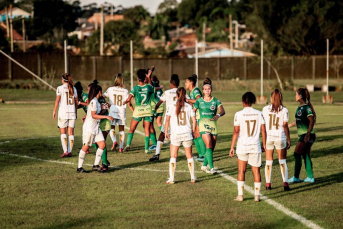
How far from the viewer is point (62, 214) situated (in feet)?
29.3

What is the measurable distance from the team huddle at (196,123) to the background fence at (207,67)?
Answer: 112 ft

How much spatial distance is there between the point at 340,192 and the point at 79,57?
4084 centimetres

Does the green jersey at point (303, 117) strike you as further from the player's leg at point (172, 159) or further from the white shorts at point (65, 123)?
the white shorts at point (65, 123)

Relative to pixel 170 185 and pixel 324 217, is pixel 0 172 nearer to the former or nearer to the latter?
pixel 170 185

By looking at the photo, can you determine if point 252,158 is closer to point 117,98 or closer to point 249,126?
point 249,126

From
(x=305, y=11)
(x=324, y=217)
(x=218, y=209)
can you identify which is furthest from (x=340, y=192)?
(x=305, y=11)

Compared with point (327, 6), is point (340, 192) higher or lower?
lower

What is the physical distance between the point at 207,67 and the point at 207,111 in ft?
133

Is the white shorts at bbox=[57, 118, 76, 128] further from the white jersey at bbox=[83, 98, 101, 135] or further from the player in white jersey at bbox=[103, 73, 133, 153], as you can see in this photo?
the white jersey at bbox=[83, 98, 101, 135]

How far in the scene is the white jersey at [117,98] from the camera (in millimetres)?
15359

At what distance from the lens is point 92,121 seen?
12.2 metres

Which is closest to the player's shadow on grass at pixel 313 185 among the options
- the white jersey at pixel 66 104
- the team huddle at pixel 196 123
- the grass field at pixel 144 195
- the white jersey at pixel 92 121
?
the grass field at pixel 144 195

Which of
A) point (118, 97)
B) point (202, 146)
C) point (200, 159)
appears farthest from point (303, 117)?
point (118, 97)

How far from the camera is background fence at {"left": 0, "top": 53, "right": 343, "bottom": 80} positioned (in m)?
49.5
